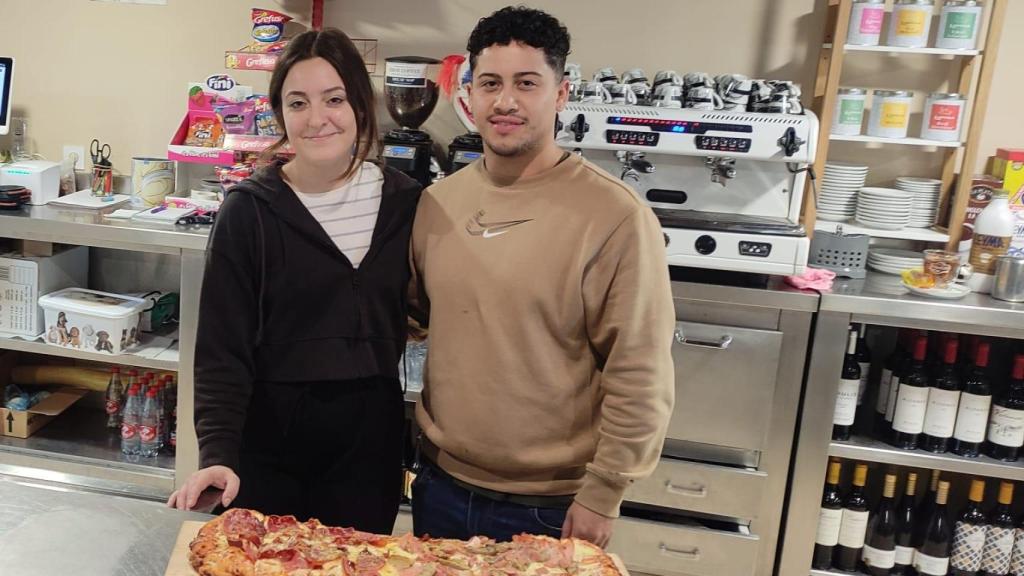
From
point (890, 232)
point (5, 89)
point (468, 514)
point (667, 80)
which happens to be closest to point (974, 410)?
point (890, 232)

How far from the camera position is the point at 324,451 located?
1679 mm

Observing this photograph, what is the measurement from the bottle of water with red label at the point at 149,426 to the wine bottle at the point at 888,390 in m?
2.27

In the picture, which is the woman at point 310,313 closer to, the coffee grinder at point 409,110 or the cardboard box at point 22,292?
the coffee grinder at point 409,110

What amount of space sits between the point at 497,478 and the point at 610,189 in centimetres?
57

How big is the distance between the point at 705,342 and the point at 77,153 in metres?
2.34

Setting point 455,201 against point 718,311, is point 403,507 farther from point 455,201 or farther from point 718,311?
point 455,201

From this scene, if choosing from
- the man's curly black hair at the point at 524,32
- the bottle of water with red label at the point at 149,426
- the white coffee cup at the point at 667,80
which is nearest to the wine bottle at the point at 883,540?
the white coffee cup at the point at 667,80

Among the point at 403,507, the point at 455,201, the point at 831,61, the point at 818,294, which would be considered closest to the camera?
the point at 455,201

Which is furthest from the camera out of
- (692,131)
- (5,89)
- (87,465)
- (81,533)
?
(5,89)

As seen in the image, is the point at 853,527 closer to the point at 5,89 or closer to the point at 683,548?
the point at 683,548

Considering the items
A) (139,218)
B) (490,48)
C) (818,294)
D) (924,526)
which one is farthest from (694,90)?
(139,218)

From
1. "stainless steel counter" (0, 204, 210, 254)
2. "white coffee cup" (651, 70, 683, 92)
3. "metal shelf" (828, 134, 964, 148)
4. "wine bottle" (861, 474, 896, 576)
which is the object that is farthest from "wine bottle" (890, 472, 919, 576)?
"stainless steel counter" (0, 204, 210, 254)

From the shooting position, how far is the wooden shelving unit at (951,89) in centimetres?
258

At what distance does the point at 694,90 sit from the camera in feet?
8.08
